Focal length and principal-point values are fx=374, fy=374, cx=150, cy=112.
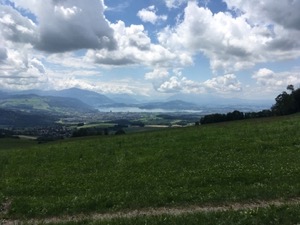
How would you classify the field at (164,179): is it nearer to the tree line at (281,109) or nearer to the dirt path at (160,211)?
the dirt path at (160,211)

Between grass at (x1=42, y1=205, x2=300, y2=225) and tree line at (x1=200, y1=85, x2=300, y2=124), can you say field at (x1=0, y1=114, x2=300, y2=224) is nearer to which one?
grass at (x1=42, y1=205, x2=300, y2=225)

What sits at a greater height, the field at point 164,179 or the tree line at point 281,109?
the tree line at point 281,109

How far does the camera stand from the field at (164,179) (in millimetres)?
16844

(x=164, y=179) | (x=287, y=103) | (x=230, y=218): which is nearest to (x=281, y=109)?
(x=287, y=103)

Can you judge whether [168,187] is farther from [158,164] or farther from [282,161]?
[282,161]

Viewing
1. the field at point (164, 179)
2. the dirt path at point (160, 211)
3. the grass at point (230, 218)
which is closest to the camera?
the grass at point (230, 218)

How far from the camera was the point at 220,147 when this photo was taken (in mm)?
29000

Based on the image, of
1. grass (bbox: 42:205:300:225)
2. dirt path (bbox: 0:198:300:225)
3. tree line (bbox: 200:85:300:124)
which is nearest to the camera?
grass (bbox: 42:205:300:225)

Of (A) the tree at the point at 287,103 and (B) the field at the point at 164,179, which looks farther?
(A) the tree at the point at 287,103

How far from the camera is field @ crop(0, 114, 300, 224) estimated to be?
16844 millimetres

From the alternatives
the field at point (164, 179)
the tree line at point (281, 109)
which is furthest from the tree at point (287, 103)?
the field at point (164, 179)

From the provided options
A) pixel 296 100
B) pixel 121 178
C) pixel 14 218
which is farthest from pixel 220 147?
pixel 296 100

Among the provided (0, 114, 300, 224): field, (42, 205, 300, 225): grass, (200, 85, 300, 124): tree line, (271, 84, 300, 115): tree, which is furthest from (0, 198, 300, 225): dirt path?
(271, 84, 300, 115): tree

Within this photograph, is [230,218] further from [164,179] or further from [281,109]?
[281,109]
